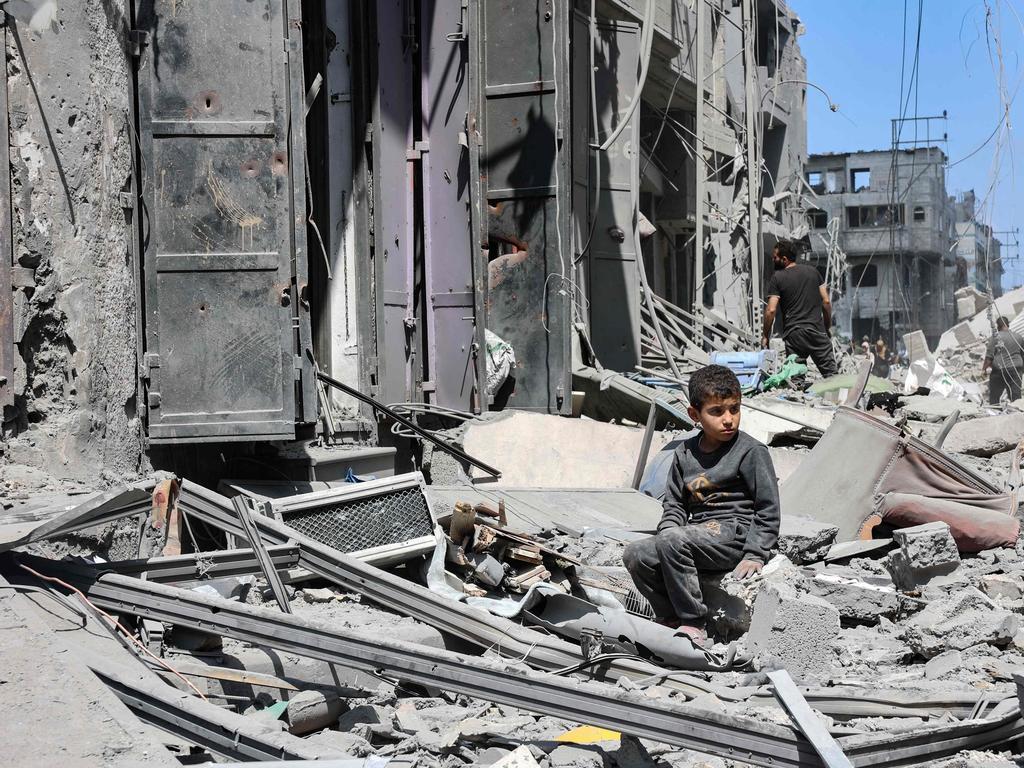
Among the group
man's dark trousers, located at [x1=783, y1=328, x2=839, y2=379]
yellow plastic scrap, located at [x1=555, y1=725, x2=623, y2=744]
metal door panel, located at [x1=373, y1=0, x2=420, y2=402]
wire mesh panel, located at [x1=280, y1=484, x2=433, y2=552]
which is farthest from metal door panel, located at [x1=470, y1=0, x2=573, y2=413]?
yellow plastic scrap, located at [x1=555, y1=725, x2=623, y2=744]

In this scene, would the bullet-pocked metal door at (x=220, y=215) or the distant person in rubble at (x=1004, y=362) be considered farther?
the distant person in rubble at (x=1004, y=362)

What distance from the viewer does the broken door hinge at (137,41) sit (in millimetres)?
5684

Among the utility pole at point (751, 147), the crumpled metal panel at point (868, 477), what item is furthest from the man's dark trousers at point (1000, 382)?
the crumpled metal panel at point (868, 477)

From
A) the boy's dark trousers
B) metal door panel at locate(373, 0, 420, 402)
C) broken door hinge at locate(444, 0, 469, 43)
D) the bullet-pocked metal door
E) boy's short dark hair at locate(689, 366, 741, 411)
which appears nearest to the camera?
the boy's dark trousers

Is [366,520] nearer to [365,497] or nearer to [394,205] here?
[365,497]

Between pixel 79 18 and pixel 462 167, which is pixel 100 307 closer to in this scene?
pixel 79 18

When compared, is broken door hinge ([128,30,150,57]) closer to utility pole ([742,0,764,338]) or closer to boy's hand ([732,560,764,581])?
boy's hand ([732,560,764,581])

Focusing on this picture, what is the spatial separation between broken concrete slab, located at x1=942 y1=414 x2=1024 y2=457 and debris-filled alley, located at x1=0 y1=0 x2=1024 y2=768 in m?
0.02

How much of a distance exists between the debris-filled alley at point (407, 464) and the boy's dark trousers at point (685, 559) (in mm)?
17

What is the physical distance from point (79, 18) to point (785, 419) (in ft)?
19.2

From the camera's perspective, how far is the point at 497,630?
14.0 ft

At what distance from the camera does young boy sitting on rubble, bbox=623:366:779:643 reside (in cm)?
463

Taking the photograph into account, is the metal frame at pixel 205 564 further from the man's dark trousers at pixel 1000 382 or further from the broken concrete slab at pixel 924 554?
the man's dark trousers at pixel 1000 382

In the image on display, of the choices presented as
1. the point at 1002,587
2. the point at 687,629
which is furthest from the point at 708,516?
the point at 1002,587
